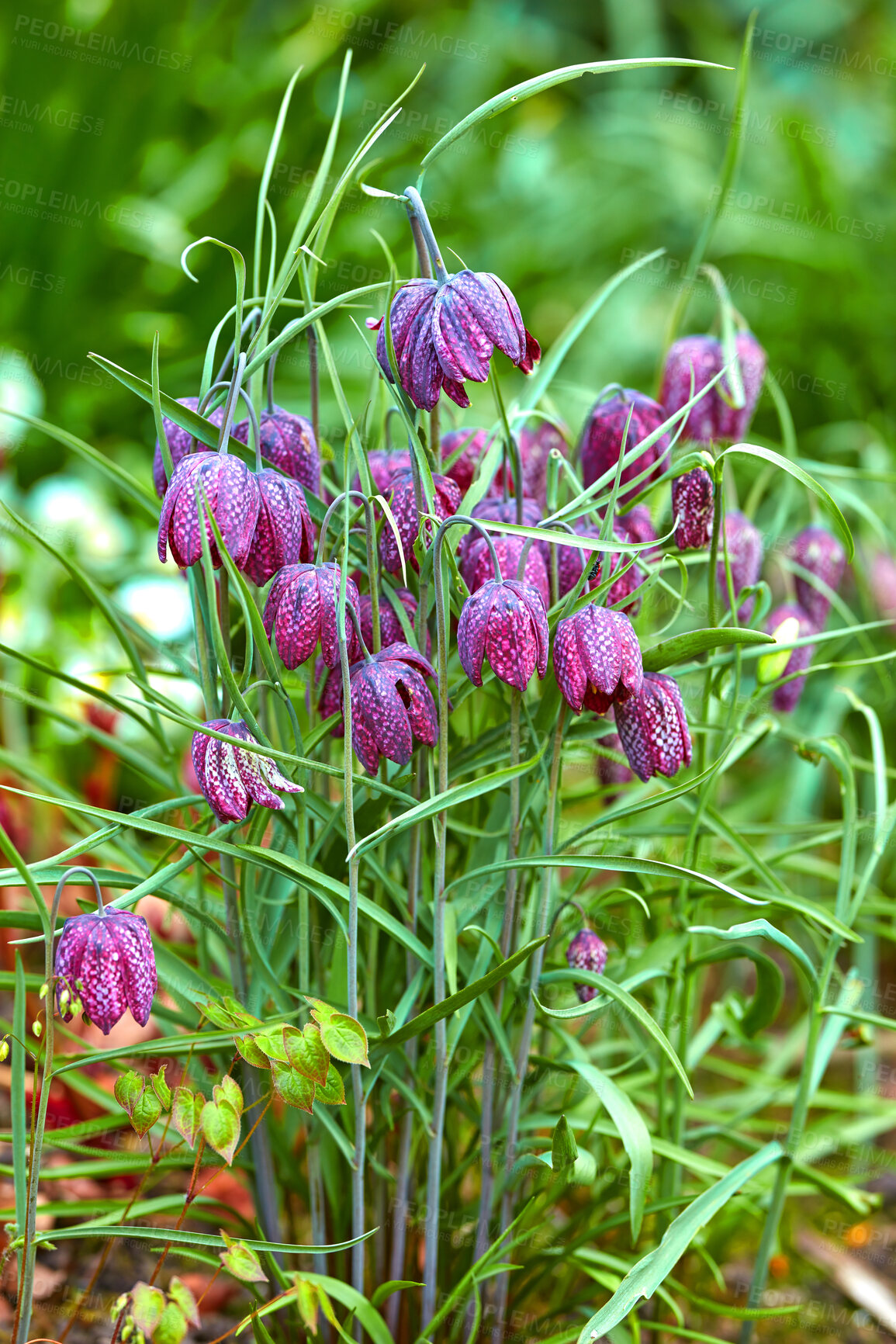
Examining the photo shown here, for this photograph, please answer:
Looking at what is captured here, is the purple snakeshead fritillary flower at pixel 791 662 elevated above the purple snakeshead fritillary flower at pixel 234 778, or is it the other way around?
the purple snakeshead fritillary flower at pixel 791 662

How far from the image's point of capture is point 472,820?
1016mm

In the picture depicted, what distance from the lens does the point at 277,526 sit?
756 mm

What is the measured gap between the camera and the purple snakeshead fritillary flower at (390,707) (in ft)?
2.40

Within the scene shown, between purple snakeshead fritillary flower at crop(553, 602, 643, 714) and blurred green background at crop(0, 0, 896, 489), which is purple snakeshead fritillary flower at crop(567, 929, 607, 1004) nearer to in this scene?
purple snakeshead fritillary flower at crop(553, 602, 643, 714)

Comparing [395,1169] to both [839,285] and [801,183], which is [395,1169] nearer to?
[839,285]

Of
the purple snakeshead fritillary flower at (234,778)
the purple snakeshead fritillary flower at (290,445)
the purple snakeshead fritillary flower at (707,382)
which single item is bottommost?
the purple snakeshead fritillary flower at (234,778)

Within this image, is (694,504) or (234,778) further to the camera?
(694,504)

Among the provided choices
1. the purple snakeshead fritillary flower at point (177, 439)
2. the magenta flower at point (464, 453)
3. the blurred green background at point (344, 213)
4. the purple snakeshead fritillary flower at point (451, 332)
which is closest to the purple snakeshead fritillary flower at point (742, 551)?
the magenta flower at point (464, 453)

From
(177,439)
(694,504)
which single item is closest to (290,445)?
(177,439)

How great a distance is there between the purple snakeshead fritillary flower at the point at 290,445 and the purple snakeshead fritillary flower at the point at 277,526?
0.06 metres

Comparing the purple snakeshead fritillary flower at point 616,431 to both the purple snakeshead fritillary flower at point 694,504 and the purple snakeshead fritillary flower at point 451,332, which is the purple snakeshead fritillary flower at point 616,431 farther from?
the purple snakeshead fritillary flower at point 451,332

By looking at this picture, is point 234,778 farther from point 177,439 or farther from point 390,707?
point 177,439

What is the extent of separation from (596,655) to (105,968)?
37cm

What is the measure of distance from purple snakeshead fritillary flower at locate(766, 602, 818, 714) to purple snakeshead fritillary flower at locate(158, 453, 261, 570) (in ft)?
1.66
